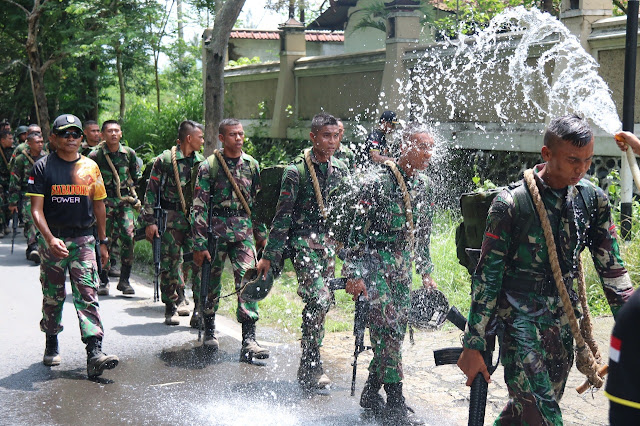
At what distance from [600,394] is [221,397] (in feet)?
9.05

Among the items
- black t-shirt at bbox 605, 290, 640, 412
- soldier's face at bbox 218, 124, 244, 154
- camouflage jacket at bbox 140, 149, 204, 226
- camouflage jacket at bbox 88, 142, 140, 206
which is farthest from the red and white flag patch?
camouflage jacket at bbox 88, 142, 140, 206

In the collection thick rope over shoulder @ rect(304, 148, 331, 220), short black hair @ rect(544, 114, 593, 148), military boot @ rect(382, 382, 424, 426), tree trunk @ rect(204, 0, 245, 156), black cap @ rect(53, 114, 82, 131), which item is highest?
tree trunk @ rect(204, 0, 245, 156)

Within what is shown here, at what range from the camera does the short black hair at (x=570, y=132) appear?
3787mm

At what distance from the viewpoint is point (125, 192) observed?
1045cm

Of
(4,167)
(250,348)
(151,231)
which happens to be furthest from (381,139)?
(4,167)

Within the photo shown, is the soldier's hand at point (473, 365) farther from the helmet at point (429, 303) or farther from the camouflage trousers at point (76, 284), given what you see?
the camouflage trousers at point (76, 284)

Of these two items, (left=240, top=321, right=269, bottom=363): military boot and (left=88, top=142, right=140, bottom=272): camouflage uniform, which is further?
(left=88, top=142, right=140, bottom=272): camouflage uniform

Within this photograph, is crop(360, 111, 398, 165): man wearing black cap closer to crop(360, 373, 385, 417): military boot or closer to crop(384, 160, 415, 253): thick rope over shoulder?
crop(384, 160, 415, 253): thick rope over shoulder

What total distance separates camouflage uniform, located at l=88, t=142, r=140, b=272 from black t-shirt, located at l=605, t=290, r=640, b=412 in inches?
340

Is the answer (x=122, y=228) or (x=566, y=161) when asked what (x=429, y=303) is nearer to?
(x=566, y=161)

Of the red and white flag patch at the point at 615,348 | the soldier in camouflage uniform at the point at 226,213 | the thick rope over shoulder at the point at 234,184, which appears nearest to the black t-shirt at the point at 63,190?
the soldier in camouflage uniform at the point at 226,213

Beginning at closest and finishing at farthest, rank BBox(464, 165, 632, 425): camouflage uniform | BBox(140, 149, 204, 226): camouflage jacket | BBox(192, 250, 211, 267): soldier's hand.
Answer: BBox(464, 165, 632, 425): camouflage uniform, BBox(192, 250, 211, 267): soldier's hand, BBox(140, 149, 204, 226): camouflage jacket

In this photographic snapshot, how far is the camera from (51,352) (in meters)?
6.98

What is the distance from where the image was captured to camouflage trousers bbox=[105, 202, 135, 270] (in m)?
10.3
